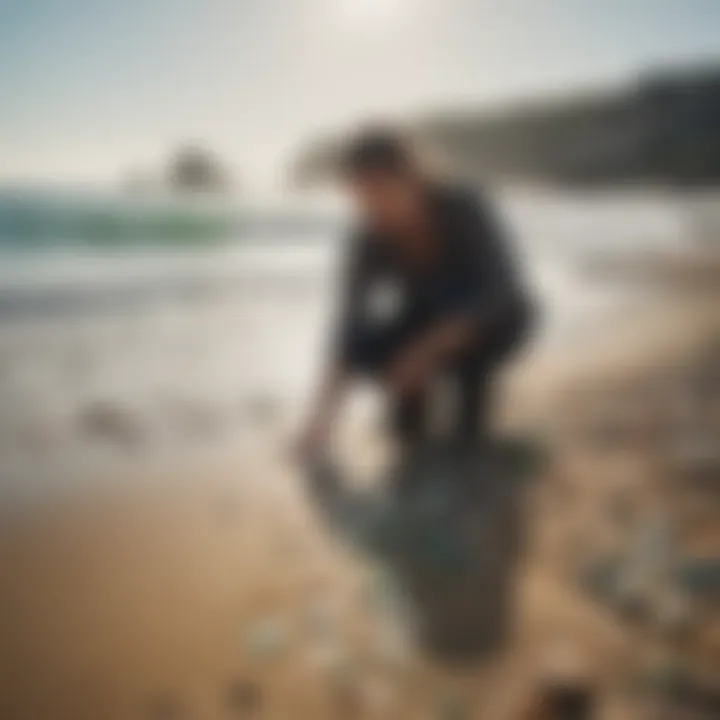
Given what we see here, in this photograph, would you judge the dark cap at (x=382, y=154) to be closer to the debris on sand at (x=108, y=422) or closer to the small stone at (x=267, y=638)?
the debris on sand at (x=108, y=422)

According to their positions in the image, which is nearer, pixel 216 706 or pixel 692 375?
pixel 216 706

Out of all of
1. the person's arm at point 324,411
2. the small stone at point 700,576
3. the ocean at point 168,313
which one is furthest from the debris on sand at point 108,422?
the small stone at point 700,576

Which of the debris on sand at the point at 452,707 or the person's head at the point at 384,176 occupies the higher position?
the person's head at the point at 384,176

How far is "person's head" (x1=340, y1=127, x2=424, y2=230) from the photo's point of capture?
79cm

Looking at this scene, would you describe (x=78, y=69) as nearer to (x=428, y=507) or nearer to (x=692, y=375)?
(x=428, y=507)

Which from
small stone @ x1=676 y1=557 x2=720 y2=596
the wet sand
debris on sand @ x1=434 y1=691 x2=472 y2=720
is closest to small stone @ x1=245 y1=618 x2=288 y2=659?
the wet sand

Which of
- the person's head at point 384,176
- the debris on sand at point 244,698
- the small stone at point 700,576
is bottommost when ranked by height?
the debris on sand at point 244,698

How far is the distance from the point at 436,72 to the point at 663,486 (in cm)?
49

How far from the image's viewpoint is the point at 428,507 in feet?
2.66

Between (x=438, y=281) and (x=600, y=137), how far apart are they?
Answer: 232 millimetres

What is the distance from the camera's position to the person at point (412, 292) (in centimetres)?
80

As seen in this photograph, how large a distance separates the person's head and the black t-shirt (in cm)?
2

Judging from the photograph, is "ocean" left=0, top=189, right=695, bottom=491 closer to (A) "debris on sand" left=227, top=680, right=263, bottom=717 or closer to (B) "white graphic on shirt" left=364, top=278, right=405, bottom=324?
(B) "white graphic on shirt" left=364, top=278, right=405, bottom=324

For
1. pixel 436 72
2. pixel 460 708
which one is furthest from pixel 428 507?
pixel 436 72
